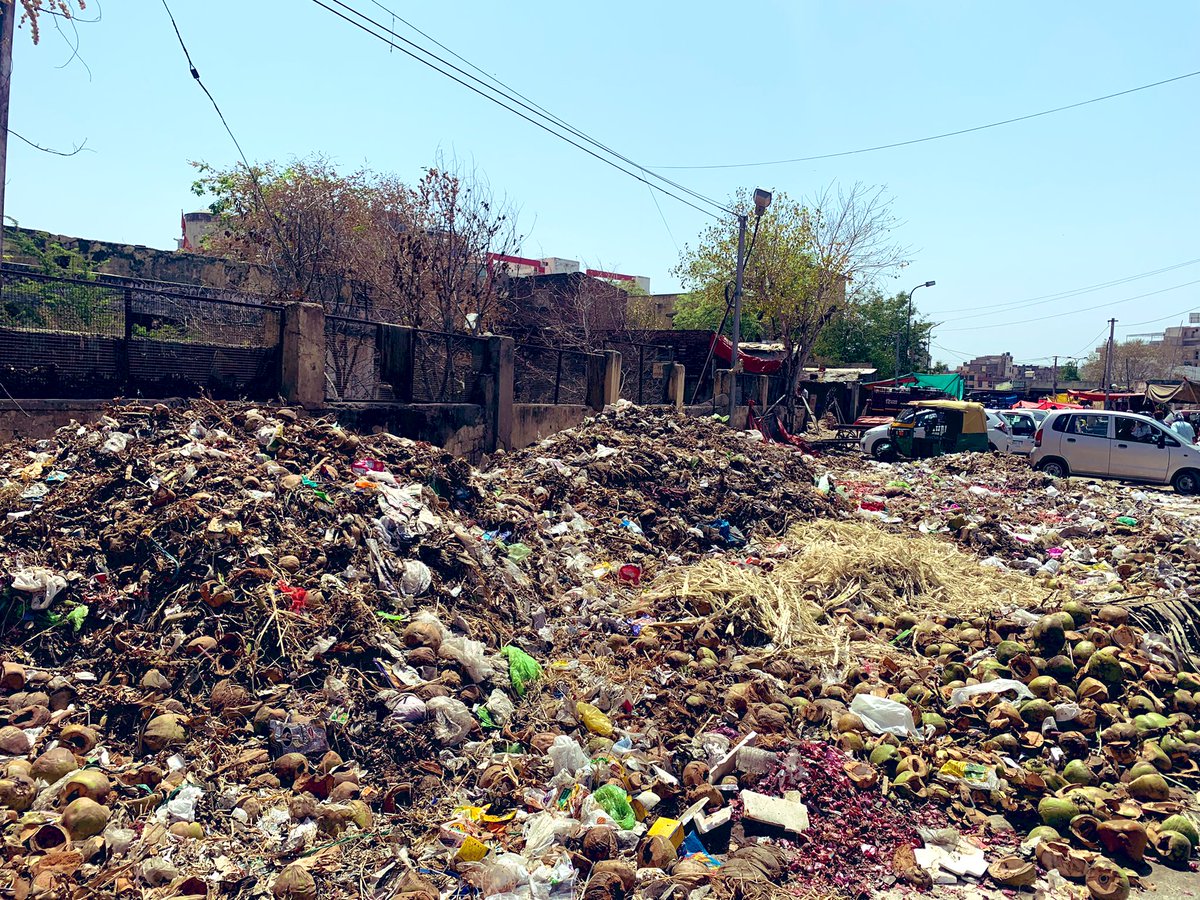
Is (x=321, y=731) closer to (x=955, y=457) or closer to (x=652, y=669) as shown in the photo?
(x=652, y=669)

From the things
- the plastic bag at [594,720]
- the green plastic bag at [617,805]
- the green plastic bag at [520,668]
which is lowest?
the green plastic bag at [617,805]

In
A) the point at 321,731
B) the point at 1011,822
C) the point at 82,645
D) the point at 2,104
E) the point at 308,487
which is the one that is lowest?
the point at 1011,822

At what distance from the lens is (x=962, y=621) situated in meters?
6.65

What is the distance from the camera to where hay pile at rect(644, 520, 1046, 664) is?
651cm

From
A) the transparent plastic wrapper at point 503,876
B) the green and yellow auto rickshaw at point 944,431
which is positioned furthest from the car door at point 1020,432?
the transparent plastic wrapper at point 503,876

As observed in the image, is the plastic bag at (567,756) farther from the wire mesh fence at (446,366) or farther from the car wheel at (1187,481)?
the car wheel at (1187,481)

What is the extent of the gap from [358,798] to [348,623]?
1282 millimetres

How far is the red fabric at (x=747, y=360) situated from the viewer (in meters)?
23.1

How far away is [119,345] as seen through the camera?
24.8 ft

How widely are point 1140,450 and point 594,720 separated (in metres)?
15.6

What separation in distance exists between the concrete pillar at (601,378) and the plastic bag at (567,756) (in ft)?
35.7

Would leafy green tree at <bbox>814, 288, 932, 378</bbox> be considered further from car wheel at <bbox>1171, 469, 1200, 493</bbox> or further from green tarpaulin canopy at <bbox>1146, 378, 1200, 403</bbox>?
car wheel at <bbox>1171, 469, 1200, 493</bbox>

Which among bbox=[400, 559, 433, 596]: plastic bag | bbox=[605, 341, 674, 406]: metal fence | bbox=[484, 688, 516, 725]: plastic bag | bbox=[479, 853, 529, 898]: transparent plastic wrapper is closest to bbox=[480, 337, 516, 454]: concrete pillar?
bbox=[605, 341, 674, 406]: metal fence

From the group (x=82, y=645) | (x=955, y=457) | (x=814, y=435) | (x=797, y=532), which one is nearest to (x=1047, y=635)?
(x=797, y=532)
